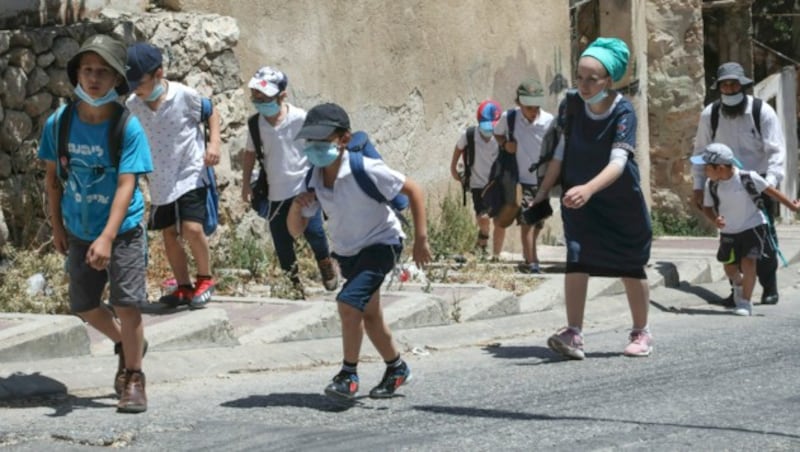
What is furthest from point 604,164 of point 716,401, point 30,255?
point 30,255

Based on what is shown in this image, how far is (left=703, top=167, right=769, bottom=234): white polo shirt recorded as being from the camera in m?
11.0

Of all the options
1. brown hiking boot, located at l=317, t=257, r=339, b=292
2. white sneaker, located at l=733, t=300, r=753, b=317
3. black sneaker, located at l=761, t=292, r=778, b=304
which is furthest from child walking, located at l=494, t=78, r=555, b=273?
brown hiking boot, located at l=317, t=257, r=339, b=292

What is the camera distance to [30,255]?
32.7 ft

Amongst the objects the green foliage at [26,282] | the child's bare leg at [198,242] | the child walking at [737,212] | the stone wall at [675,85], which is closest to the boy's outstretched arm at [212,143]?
the child's bare leg at [198,242]

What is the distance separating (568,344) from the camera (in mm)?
8516

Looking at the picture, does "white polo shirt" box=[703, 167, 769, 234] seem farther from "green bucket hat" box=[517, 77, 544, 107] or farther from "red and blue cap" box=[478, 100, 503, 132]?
"red and blue cap" box=[478, 100, 503, 132]

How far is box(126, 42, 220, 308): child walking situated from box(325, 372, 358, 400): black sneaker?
7.96ft

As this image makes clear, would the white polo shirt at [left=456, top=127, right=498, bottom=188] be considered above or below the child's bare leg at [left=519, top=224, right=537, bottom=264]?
above

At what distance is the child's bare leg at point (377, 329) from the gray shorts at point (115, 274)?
42.2 inches

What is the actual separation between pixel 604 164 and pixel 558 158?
0.30m

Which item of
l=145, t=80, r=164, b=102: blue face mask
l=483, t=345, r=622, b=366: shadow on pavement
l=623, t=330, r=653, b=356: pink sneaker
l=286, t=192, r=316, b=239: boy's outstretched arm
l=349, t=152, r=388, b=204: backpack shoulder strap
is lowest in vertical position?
l=483, t=345, r=622, b=366: shadow on pavement

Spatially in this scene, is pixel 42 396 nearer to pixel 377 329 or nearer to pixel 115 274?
pixel 115 274

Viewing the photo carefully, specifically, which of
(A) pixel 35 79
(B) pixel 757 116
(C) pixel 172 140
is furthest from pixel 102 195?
(B) pixel 757 116

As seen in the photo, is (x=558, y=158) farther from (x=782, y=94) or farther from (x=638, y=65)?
(x=782, y=94)
